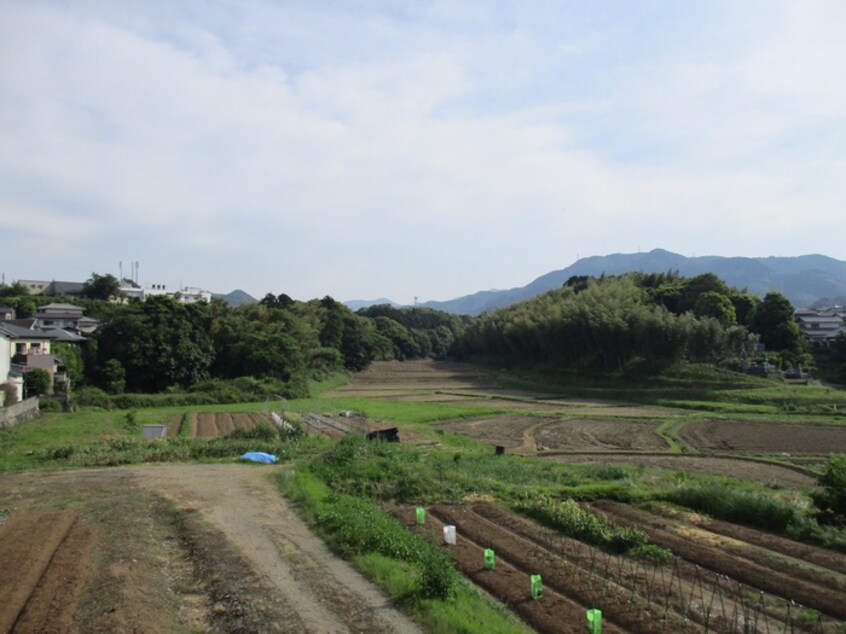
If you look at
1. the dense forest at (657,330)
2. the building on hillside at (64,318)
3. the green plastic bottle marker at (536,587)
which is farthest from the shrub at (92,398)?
the dense forest at (657,330)

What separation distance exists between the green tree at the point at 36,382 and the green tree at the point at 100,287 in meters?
48.9

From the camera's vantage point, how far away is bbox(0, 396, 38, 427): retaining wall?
89.0 ft

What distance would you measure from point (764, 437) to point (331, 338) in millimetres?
57619

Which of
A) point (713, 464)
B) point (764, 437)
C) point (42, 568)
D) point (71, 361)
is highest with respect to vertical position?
point (71, 361)

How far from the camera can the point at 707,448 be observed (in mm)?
28656

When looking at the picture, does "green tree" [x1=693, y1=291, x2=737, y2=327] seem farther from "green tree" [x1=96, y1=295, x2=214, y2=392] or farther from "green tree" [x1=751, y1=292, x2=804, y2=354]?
"green tree" [x1=96, y1=295, x2=214, y2=392]

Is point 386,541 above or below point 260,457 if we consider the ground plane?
above

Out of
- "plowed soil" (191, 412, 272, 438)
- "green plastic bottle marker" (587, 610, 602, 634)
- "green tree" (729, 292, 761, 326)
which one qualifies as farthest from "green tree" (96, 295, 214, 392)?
"green tree" (729, 292, 761, 326)

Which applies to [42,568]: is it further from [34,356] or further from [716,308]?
[716,308]

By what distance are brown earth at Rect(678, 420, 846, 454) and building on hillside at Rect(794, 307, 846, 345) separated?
43.0 m

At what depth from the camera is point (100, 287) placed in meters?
81.6

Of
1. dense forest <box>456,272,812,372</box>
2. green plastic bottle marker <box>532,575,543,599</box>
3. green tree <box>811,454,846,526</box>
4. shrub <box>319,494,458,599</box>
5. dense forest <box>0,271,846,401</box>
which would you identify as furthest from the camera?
dense forest <box>456,272,812,372</box>

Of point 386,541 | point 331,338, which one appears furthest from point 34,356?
point 331,338

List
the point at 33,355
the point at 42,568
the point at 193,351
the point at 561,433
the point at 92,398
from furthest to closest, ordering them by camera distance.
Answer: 1. the point at 193,351
2. the point at 33,355
3. the point at 92,398
4. the point at 561,433
5. the point at 42,568
